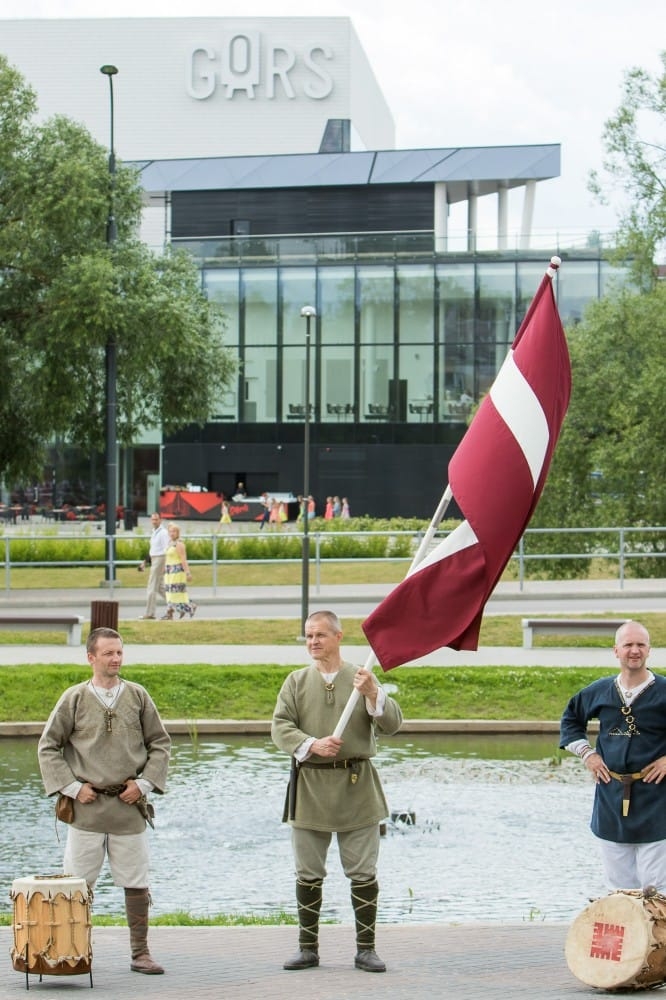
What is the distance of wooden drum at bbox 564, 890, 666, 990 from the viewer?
23.1 ft

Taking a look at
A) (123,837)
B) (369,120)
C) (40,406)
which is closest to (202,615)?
(40,406)

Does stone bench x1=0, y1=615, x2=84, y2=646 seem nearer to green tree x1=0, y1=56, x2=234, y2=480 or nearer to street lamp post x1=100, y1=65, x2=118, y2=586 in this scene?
street lamp post x1=100, y1=65, x2=118, y2=586

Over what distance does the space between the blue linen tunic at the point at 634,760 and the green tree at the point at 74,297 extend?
76.8 ft

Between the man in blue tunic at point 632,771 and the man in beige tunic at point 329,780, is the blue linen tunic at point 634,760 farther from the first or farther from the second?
the man in beige tunic at point 329,780

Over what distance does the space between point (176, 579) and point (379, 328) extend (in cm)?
3445

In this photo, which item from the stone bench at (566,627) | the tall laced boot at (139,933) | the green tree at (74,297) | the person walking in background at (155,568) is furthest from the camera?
the green tree at (74,297)

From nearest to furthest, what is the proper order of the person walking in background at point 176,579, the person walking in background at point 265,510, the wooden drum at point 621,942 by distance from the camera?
the wooden drum at point 621,942
the person walking in background at point 176,579
the person walking in background at point 265,510

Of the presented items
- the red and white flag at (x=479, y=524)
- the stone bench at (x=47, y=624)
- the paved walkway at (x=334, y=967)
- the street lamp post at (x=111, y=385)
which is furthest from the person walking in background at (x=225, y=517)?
the red and white flag at (x=479, y=524)

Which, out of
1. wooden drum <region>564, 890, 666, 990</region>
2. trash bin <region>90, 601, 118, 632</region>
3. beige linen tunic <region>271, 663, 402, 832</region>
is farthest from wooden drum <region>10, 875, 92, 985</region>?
trash bin <region>90, 601, 118, 632</region>

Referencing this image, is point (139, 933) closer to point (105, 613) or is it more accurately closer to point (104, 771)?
point (104, 771)

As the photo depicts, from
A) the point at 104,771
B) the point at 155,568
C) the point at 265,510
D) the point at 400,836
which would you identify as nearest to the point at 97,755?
the point at 104,771

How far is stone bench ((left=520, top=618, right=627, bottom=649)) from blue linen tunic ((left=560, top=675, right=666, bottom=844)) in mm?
13821

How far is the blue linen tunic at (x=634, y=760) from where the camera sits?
25.6 ft

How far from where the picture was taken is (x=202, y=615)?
27.1m
